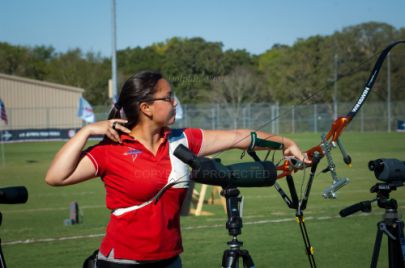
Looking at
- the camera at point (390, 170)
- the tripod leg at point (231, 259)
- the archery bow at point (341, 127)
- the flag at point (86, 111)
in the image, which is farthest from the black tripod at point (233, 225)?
the flag at point (86, 111)

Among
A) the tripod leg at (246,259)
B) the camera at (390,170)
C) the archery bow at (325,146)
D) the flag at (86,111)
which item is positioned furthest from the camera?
the flag at (86,111)

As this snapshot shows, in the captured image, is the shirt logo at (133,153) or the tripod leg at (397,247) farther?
the tripod leg at (397,247)

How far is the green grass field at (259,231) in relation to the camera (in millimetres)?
8414

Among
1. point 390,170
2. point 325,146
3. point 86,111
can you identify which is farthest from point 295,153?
point 86,111

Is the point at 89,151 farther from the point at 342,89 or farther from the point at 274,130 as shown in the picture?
the point at 342,89

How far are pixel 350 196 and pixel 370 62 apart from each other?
12822mm

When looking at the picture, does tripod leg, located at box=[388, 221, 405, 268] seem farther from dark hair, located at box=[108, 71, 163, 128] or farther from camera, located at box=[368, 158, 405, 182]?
dark hair, located at box=[108, 71, 163, 128]

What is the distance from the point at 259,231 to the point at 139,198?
713 cm

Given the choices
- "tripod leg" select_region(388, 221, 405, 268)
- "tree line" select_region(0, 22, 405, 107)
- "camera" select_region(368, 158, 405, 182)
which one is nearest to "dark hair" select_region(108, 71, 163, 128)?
"tree line" select_region(0, 22, 405, 107)

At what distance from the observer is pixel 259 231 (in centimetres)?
1055

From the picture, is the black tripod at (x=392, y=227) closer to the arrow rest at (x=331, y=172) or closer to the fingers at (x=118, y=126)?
the arrow rest at (x=331, y=172)

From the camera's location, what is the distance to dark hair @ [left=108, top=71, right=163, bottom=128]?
3.63 metres

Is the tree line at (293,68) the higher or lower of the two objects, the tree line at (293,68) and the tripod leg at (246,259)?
the higher

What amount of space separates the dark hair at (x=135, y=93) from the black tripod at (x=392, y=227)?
1.37 m
